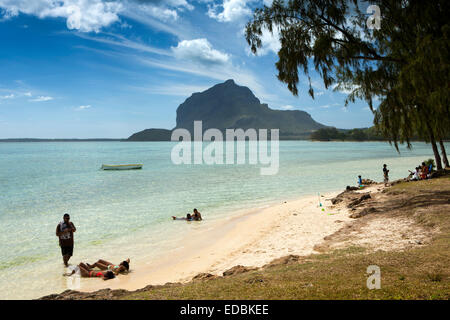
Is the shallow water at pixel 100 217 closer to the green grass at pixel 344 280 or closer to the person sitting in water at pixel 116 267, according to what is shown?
the person sitting in water at pixel 116 267

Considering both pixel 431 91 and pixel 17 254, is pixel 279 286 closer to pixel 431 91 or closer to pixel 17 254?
pixel 431 91

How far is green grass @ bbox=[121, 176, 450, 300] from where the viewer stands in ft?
17.8

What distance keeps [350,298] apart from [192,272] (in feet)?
22.5

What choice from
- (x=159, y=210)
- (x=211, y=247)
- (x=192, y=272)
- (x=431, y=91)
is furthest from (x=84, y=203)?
(x=431, y=91)

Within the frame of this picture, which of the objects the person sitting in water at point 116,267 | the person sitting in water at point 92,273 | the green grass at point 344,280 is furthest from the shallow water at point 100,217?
the green grass at point 344,280

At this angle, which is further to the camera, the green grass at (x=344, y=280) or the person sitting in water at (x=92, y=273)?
the person sitting in water at (x=92, y=273)

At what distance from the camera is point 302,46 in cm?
1215

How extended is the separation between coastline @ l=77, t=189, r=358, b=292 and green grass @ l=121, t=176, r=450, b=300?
9.19 ft

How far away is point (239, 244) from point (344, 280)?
8536mm

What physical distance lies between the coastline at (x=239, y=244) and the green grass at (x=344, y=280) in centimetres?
280

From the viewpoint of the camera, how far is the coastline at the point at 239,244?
418 inches

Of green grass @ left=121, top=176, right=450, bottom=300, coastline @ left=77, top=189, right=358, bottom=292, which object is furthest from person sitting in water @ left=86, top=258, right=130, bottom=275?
green grass @ left=121, top=176, right=450, bottom=300

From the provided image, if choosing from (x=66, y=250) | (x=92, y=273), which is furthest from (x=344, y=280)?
(x=66, y=250)
